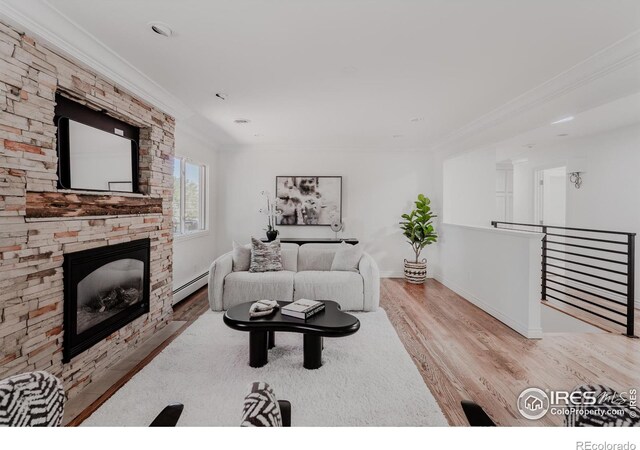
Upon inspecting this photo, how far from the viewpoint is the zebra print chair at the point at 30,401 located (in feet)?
2.87

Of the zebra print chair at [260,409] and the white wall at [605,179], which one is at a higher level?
the white wall at [605,179]

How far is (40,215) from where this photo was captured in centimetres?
182

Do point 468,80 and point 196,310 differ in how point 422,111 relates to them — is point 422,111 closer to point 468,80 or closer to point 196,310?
point 468,80

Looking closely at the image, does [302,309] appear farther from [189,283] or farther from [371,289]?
[189,283]

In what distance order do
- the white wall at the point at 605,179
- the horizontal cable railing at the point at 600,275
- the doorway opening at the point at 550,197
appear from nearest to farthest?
the horizontal cable railing at the point at 600,275 → the white wall at the point at 605,179 → the doorway opening at the point at 550,197

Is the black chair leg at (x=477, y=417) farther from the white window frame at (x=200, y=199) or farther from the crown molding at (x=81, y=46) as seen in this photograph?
the white window frame at (x=200, y=199)

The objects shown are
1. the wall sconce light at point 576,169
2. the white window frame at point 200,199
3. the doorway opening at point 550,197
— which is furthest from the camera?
the doorway opening at point 550,197

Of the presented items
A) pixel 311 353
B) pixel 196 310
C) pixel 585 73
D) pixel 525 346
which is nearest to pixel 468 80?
pixel 585 73

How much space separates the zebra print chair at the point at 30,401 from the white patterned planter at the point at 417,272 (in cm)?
485

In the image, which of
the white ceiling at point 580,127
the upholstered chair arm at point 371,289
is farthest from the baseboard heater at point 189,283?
the white ceiling at point 580,127

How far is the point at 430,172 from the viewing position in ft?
18.6

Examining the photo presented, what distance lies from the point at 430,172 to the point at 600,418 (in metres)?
5.19

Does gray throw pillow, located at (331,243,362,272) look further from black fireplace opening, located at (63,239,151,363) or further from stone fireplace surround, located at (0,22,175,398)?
stone fireplace surround, located at (0,22,175,398)

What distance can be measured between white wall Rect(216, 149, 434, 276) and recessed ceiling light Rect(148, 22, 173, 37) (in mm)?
3653
